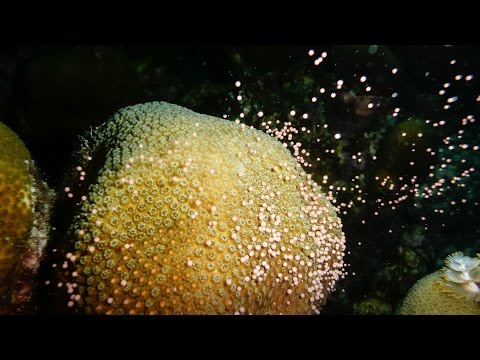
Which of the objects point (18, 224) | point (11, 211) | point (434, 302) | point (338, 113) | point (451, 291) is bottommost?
point (434, 302)

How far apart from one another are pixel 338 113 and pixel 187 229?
4.21m

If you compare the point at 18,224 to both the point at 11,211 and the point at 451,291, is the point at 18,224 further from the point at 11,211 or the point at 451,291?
the point at 451,291

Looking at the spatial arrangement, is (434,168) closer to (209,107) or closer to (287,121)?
(287,121)

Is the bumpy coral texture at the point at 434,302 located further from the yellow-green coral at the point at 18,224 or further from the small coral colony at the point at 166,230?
the yellow-green coral at the point at 18,224

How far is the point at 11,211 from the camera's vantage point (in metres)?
2.83

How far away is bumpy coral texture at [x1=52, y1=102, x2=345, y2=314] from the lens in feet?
9.02

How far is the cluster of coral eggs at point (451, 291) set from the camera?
3770mm

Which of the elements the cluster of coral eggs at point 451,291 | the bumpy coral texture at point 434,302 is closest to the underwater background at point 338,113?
the bumpy coral texture at point 434,302

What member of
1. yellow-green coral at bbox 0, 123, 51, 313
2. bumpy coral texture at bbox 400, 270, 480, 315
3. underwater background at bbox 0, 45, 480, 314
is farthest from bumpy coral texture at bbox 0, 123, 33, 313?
bumpy coral texture at bbox 400, 270, 480, 315

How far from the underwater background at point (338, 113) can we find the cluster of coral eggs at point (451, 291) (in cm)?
132

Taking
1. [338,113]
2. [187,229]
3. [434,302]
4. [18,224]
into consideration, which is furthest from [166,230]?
[338,113]

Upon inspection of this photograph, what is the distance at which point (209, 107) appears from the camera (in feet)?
17.8

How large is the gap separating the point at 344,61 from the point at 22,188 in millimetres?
5784

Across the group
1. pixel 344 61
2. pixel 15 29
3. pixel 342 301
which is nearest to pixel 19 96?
pixel 15 29
